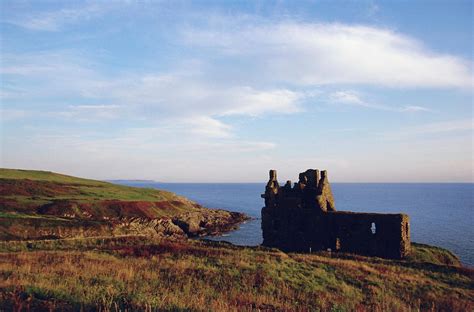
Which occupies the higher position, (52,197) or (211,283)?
(211,283)

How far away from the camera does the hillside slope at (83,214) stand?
52.6 m

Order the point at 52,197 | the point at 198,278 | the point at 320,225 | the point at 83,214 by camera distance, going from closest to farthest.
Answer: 1. the point at 198,278
2. the point at 320,225
3. the point at 83,214
4. the point at 52,197

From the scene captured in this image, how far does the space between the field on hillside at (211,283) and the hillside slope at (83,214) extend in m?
18.4

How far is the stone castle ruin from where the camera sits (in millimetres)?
40031

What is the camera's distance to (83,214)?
71.2 metres

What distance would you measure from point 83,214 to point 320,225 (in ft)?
165

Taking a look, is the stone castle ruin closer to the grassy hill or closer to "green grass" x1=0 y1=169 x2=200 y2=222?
the grassy hill

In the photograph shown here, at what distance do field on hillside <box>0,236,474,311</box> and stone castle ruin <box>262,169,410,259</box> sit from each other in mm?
5209

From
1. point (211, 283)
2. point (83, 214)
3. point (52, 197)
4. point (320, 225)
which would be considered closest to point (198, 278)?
point (211, 283)

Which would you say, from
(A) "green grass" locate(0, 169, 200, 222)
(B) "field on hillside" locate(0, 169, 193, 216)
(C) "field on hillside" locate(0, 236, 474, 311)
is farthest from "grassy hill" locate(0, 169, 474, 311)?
(B) "field on hillside" locate(0, 169, 193, 216)

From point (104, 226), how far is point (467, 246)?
250 ft

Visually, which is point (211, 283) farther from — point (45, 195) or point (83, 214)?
point (45, 195)

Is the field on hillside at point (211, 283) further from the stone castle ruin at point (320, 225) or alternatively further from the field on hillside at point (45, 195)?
the field on hillside at point (45, 195)

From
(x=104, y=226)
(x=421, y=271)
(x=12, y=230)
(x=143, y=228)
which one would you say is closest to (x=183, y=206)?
(x=143, y=228)
